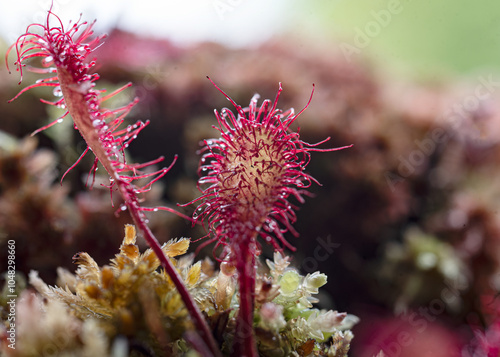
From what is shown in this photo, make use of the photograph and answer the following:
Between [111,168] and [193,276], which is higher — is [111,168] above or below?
above

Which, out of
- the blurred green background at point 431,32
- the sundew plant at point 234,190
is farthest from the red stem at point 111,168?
the blurred green background at point 431,32

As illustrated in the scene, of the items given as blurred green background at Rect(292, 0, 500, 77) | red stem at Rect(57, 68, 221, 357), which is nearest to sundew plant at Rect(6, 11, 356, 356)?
red stem at Rect(57, 68, 221, 357)

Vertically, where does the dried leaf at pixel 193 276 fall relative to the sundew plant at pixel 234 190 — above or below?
below

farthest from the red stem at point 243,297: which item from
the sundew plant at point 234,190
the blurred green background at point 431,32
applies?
the blurred green background at point 431,32

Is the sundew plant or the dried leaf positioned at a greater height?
the sundew plant

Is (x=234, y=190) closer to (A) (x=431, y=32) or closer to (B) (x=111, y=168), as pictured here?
(B) (x=111, y=168)

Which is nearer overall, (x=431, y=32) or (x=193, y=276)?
(x=193, y=276)

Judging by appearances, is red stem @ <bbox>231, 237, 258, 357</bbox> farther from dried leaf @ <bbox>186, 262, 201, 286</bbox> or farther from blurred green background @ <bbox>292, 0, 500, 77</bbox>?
blurred green background @ <bbox>292, 0, 500, 77</bbox>

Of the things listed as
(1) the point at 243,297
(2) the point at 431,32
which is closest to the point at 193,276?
(1) the point at 243,297

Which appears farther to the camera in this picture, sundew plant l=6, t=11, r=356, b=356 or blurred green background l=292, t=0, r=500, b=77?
blurred green background l=292, t=0, r=500, b=77

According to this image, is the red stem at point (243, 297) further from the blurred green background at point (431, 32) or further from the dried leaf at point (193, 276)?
the blurred green background at point (431, 32)

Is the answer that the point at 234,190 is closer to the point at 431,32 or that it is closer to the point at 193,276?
the point at 193,276

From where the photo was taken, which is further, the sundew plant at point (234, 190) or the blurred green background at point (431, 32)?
the blurred green background at point (431, 32)

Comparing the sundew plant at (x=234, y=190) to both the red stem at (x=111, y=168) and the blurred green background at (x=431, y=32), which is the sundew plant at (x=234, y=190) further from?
the blurred green background at (x=431, y=32)
